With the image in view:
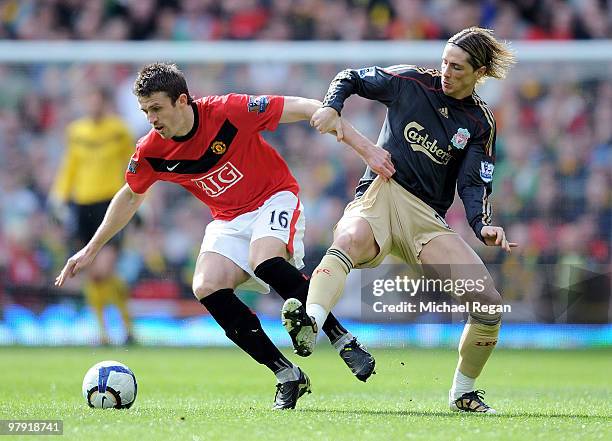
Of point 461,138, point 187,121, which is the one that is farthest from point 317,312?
point 187,121

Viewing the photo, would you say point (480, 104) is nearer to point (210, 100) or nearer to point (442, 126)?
point (442, 126)

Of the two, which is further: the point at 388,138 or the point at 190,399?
the point at 190,399

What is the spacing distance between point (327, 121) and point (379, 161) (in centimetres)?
44

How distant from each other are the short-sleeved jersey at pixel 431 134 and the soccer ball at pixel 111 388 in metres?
2.05

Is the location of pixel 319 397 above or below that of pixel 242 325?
below

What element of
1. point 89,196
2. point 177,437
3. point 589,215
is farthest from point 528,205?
point 177,437

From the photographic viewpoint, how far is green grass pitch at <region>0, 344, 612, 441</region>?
554 cm

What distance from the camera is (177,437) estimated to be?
5234 mm

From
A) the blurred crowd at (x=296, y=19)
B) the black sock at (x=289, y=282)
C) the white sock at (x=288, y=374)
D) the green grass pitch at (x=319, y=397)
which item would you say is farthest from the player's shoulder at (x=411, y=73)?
the blurred crowd at (x=296, y=19)

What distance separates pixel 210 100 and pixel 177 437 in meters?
2.73

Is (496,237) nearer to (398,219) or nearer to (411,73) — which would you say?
(398,219)

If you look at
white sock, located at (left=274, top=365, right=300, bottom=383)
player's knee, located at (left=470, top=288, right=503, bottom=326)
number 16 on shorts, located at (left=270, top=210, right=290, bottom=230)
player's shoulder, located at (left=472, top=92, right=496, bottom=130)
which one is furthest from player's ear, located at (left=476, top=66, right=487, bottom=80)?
white sock, located at (left=274, top=365, right=300, bottom=383)

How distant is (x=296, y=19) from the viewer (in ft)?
51.9

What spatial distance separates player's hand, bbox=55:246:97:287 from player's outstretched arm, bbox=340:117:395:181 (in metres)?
1.85
